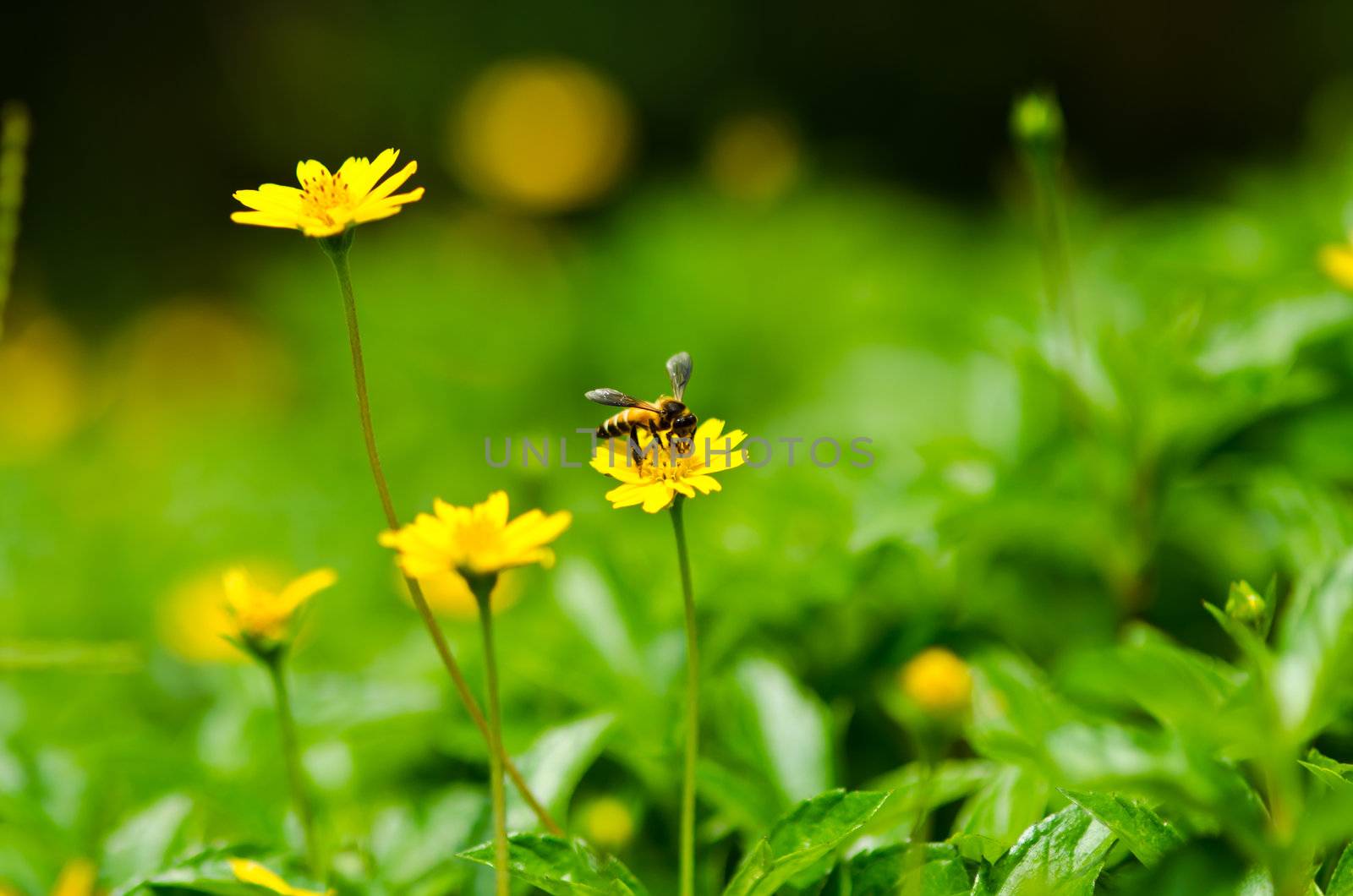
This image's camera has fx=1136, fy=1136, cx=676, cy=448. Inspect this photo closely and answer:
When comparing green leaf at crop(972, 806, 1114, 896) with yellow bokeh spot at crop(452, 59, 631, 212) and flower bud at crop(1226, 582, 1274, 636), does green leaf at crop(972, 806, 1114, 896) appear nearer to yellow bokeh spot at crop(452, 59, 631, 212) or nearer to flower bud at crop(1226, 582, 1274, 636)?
flower bud at crop(1226, 582, 1274, 636)

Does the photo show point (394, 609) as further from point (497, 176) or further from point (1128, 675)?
point (497, 176)

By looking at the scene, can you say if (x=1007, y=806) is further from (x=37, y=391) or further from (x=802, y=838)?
(x=37, y=391)

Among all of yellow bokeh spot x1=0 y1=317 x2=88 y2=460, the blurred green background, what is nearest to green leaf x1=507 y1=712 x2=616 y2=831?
the blurred green background

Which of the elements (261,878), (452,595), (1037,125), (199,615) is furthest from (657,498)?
(199,615)

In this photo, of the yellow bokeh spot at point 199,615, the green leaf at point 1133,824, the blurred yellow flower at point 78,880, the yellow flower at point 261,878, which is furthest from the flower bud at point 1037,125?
the yellow bokeh spot at point 199,615

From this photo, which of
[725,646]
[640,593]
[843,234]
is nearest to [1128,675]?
[725,646]
